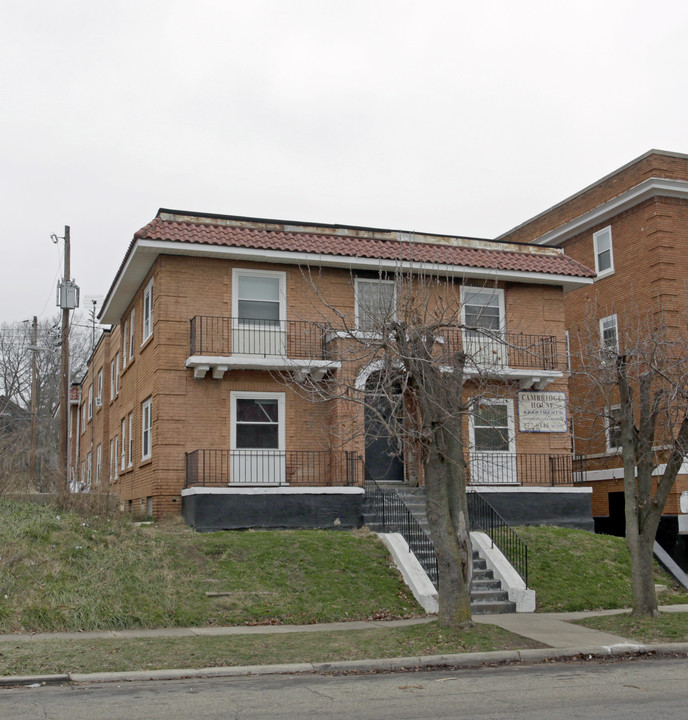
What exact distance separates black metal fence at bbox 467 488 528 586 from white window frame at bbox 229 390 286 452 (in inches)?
183

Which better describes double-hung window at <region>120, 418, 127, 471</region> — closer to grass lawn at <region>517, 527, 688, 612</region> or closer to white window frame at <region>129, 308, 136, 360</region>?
white window frame at <region>129, 308, 136, 360</region>

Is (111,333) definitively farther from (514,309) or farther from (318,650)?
(318,650)

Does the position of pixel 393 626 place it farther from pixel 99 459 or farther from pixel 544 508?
pixel 99 459

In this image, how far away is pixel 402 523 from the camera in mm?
19094

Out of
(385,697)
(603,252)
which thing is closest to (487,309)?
(603,252)

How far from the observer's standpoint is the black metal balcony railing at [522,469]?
72.5 ft

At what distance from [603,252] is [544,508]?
8.99 meters

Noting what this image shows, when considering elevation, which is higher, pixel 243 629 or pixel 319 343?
pixel 319 343

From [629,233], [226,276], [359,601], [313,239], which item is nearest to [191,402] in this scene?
[226,276]

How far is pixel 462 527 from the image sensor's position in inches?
500

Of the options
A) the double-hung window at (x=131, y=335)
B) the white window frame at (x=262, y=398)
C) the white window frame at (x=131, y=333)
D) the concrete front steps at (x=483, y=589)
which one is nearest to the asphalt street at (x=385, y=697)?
the concrete front steps at (x=483, y=589)

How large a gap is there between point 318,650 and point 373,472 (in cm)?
1115

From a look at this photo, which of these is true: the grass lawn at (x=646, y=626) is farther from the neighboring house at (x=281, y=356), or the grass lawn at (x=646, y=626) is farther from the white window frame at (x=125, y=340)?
the white window frame at (x=125, y=340)

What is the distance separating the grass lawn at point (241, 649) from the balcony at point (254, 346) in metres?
8.63
